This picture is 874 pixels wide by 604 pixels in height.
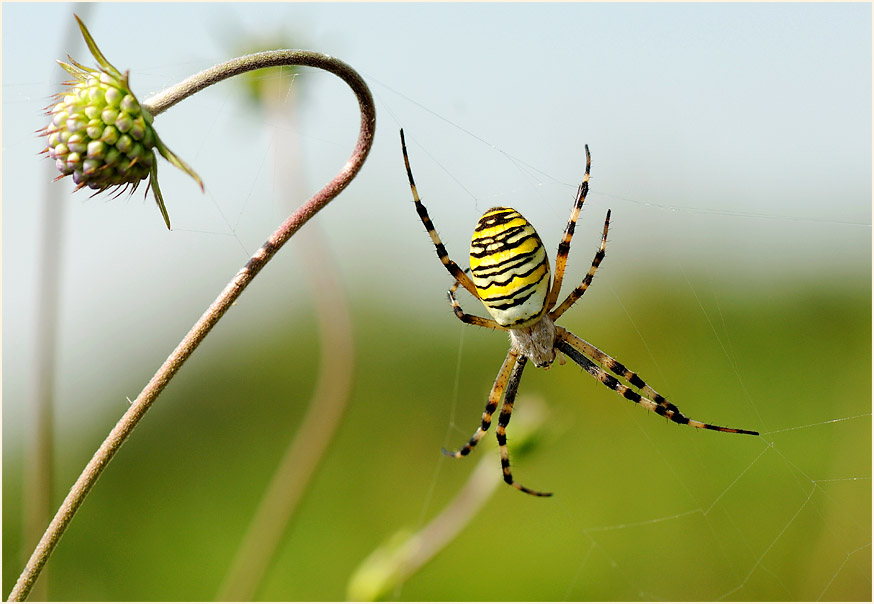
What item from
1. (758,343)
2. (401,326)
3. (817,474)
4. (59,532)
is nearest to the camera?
(59,532)

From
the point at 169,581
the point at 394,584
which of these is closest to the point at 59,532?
the point at 394,584

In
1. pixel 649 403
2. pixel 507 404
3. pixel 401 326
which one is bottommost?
pixel 401 326

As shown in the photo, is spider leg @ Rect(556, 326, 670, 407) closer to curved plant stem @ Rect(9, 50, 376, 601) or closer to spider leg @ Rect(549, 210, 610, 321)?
spider leg @ Rect(549, 210, 610, 321)

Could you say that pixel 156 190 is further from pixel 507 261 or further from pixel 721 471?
pixel 721 471

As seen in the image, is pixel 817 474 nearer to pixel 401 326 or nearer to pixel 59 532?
pixel 401 326

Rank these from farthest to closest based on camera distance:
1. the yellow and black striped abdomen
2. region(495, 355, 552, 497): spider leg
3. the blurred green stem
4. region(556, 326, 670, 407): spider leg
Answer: region(495, 355, 552, 497): spider leg → region(556, 326, 670, 407): spider leg → the blurred green stem → the yellow and black striped abdomen

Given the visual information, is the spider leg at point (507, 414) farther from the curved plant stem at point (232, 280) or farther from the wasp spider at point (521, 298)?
the curved plant stem at point (232, 280)

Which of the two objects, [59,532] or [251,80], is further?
[251,80]

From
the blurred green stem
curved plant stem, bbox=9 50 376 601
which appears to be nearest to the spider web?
the blurred green stem
